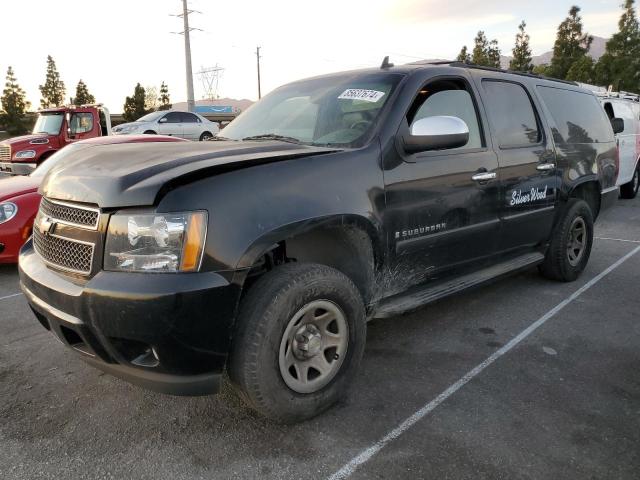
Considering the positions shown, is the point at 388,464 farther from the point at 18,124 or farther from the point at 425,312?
the point at 18,124

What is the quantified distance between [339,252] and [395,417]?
0.94 meters

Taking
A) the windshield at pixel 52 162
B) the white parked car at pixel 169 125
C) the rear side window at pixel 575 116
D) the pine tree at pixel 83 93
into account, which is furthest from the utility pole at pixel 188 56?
the pine tree at pixel 83 93

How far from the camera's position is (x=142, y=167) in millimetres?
2354

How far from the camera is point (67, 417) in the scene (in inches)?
105

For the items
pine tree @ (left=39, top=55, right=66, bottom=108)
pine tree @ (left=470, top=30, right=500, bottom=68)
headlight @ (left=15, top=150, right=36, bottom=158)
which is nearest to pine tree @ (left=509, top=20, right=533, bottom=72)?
pine tree @ (left=470, top=30, right=500, bottom=68)

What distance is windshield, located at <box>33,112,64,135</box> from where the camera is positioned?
1355 cm

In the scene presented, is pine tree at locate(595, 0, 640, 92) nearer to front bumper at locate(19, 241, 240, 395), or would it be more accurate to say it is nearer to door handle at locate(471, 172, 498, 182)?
door handle at locate(471, 172, 498, 182)

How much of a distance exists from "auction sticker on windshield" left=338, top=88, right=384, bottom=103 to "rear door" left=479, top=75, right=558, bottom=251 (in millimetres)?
996

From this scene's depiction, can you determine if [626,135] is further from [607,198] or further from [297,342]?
[297,342]

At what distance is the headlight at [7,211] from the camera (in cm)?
528

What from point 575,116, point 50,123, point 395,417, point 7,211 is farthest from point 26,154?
point 395,417

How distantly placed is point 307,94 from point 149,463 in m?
2.54

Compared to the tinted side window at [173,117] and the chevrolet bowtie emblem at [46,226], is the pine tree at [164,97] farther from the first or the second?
the chevrolet bowtie emblem at [46,226]

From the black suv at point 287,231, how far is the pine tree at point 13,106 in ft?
197
